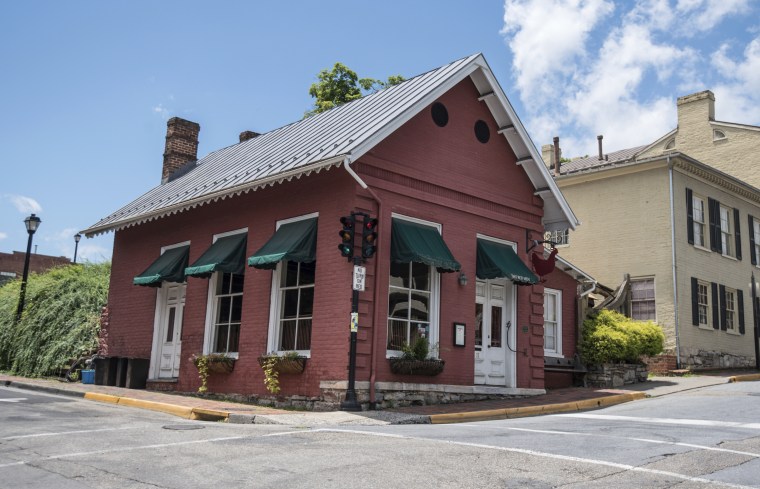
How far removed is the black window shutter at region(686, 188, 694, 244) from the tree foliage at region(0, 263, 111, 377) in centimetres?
1838

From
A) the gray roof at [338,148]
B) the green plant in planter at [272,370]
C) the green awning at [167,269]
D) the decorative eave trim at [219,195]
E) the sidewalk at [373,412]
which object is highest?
the gray roof at [338,148]

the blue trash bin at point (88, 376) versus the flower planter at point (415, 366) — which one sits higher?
the flower planter at point (415, 366)

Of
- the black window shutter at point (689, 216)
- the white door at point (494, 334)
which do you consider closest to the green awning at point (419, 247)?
the white door at point (494, 334)

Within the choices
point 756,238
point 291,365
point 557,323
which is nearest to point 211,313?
point 291,365

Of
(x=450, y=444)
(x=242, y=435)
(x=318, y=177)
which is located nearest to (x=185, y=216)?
(x=318, y=177)

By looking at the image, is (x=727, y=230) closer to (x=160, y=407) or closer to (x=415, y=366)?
(x=415, y=366)

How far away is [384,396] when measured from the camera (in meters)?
13.8

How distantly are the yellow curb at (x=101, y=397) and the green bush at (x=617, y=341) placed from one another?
1193cm

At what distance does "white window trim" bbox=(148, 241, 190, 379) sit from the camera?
1870 centimetres

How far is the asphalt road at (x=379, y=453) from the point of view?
6.75 m

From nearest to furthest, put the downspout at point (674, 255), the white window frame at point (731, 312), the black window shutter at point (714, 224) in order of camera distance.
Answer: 1. the downspout at point (674, 255)
2. the black window shutter at point (714, 224)
3. the white window frame at point (731, 312)

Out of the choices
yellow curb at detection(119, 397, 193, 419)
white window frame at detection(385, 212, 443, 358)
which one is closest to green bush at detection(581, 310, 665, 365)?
white window frame at detection(385, 212, 443, 358)

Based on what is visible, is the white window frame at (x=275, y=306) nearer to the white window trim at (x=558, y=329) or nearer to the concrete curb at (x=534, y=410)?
the concrete curb at (x=534, y=410)

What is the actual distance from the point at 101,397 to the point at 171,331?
3429 mm
